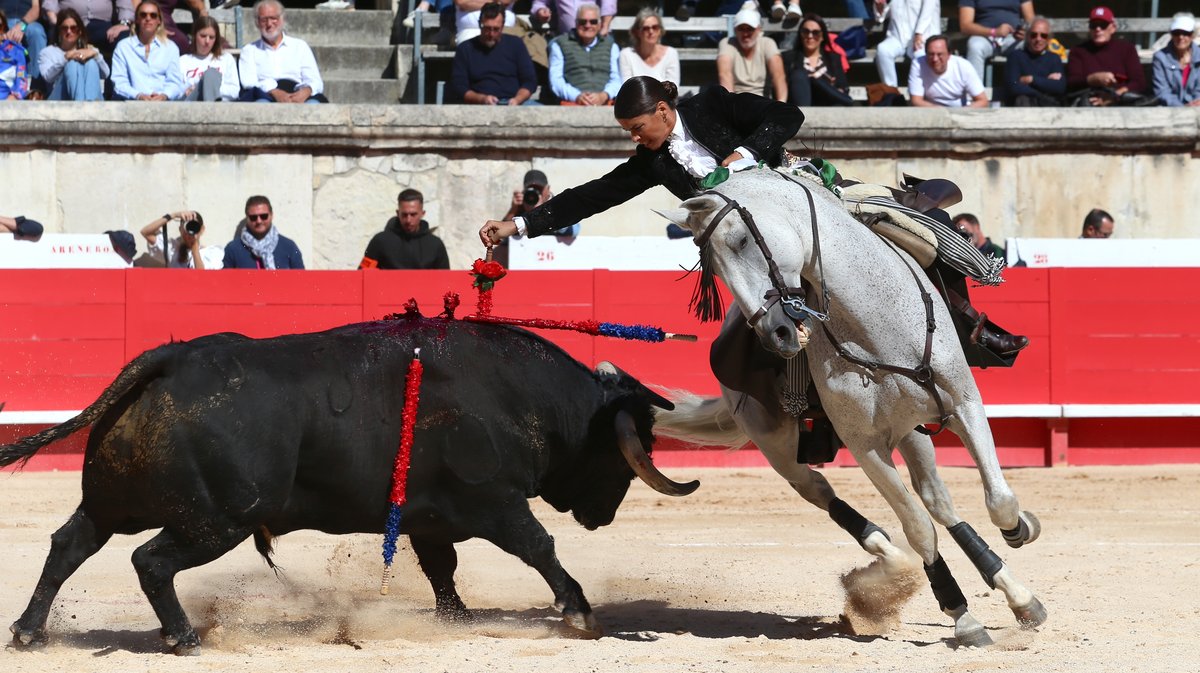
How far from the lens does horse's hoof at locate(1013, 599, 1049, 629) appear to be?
5156 millimetres

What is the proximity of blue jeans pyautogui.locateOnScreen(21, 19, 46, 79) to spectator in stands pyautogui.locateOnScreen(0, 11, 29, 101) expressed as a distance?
0.36 ft

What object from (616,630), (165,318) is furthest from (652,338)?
(165,318)

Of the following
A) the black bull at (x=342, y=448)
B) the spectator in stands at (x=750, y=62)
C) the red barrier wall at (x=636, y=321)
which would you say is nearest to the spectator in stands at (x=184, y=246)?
the red barrier wall at (x=636, y=321)

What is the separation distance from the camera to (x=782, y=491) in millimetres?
9141

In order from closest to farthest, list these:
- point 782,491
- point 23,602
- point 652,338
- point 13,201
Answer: point 652,338
point 23,602
point 782,491
point 13,201

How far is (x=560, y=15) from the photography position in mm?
12055

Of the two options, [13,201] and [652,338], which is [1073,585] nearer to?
[652,338]

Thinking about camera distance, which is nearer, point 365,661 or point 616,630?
point 365,661

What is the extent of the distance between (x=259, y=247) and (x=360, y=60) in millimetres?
3408

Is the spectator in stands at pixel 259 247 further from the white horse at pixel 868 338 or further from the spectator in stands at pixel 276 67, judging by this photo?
the white horse at pixel 868 338

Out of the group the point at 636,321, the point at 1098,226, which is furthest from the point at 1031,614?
the point at 1098,226

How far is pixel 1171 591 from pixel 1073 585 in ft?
1.24

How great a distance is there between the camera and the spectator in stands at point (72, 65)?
11.1 m

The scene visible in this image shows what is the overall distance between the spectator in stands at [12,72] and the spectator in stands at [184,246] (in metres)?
1.56
